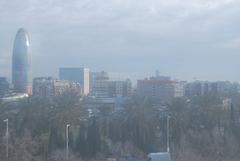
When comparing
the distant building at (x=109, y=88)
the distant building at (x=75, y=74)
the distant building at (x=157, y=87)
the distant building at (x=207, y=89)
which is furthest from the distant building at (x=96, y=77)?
the distant building at (x=207, y=89)

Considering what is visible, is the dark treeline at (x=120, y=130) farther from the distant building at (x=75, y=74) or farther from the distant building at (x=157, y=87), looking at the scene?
the distant building at (x=75, y=74)

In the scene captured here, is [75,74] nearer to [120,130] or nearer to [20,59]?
[20,59]

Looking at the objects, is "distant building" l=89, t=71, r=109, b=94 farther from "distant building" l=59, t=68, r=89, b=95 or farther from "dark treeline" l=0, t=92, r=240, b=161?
"dark treeline" l=0, t=92, r=240, b=161

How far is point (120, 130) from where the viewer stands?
29.7 metres

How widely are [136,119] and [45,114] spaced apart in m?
4.72

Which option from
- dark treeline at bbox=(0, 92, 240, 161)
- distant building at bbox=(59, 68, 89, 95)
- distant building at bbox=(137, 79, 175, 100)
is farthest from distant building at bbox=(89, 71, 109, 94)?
dark treeline at bbox=(0, 92, 240, 161)

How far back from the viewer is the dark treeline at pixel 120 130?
27328mm

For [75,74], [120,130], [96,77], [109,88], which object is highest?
[75,74]

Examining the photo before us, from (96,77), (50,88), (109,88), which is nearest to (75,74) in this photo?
(96,77)

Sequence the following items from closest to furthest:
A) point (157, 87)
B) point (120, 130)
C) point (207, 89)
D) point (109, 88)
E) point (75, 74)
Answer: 1. point (120, 130)
2. point (207, 89)
3. point (157, 87)
4. point (109, 88)
5. point (75, 74)

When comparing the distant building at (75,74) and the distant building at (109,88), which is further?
the distant building at (75,74)

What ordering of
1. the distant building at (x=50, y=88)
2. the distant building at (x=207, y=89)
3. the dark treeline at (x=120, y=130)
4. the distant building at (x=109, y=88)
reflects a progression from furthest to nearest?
1. the distant building at (x=109, y=88)
2. the distant building at (x=50, y=88)
3. the distant building at (x=207, y=89)
4. the dark treeline at (x=120, y=130)

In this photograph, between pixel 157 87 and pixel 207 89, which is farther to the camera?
pixel 157 87

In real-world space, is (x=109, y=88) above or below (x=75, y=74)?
below
